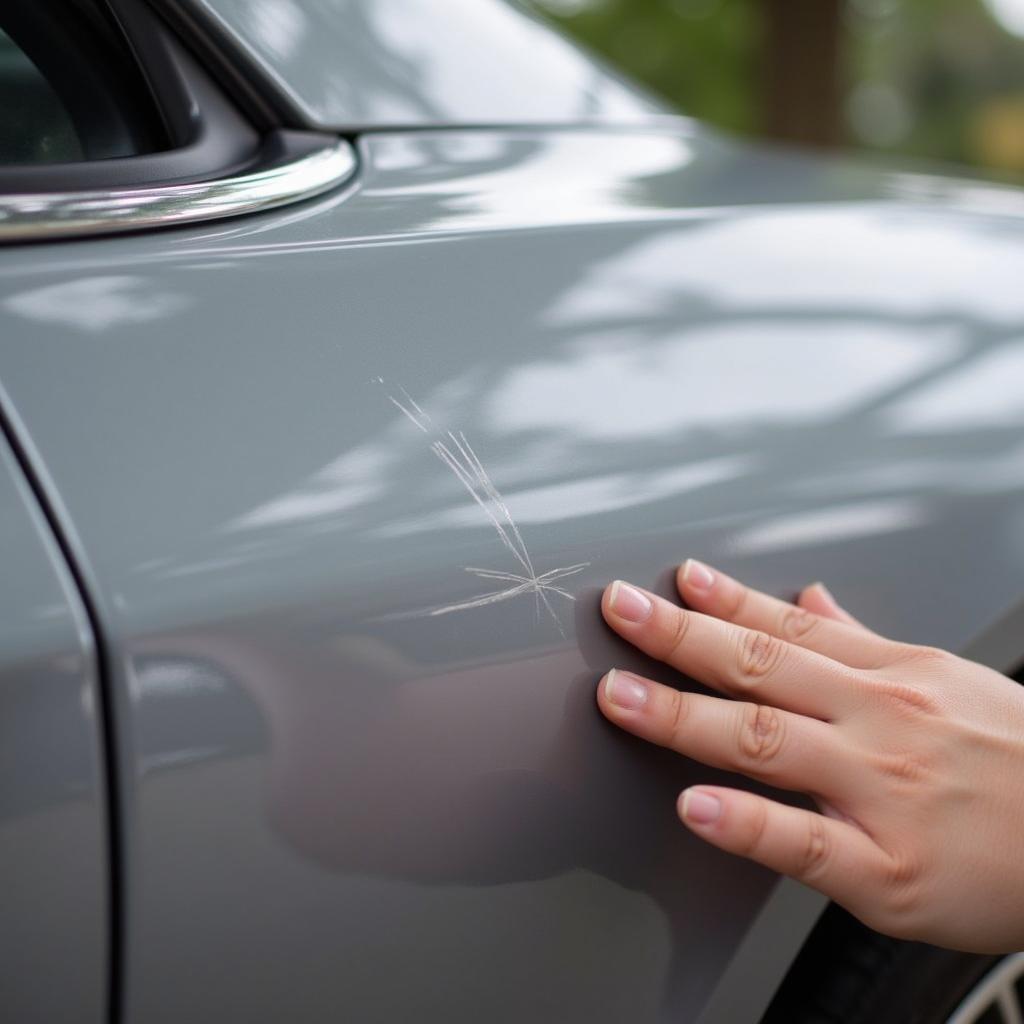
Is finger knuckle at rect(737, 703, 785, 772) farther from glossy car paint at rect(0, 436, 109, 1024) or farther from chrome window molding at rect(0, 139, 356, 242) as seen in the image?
chrome window molding at rect(0, 139, 356, 242)

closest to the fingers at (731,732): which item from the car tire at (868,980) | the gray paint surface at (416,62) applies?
the car tire at (868,980)

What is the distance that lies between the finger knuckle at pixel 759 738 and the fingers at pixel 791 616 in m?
0.09

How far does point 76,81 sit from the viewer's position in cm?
123

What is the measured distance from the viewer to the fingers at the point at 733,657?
3.50 ft

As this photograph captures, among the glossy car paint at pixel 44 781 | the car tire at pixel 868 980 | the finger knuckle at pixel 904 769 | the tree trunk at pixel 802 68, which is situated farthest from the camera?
the tree trunk at pixel 802 68

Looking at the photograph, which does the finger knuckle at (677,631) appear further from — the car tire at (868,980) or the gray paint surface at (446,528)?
the car tire at (868,980)

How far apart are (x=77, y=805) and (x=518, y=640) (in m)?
0.36

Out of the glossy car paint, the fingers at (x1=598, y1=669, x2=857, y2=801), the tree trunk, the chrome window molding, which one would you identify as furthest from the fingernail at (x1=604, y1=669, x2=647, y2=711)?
the tree trunk

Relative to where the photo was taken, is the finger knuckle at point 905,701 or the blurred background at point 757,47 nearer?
the finger knuckle at point 905,701

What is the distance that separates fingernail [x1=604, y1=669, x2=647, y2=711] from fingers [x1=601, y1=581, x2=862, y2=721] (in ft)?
0.12

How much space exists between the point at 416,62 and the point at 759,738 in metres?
0.85

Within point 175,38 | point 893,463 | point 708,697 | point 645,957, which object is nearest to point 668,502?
point 708,697

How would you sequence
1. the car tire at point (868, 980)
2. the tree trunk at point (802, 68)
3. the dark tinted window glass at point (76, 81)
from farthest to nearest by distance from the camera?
the tree trunk at point (802, 68) → the car tire at point (868, 980) → the dark tinted window glass at point (76, 81)

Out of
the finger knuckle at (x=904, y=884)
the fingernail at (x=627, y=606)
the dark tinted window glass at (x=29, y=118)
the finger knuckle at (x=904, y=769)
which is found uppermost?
the dark tinted window glass at (x=29, y=118)
